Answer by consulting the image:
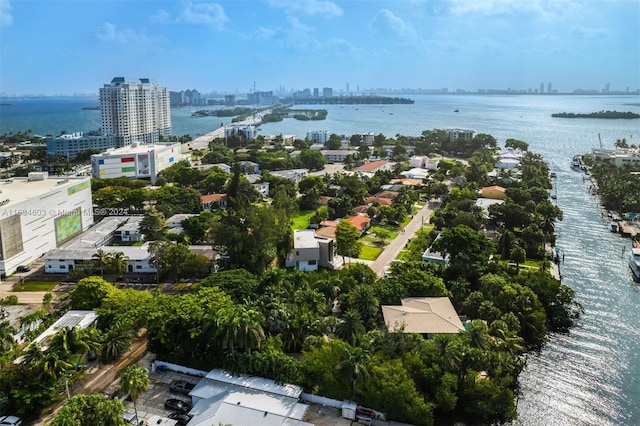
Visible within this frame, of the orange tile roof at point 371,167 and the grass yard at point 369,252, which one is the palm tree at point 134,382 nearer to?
the grass yard at point 369,252

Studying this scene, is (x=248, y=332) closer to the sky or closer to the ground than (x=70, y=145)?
closer to the ground

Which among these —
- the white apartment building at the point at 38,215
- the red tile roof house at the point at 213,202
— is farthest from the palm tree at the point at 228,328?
the red tile roof house at the point at 213,202

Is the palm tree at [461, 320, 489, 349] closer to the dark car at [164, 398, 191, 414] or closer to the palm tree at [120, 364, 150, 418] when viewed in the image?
the dark car at [164, 398, 191, 414]

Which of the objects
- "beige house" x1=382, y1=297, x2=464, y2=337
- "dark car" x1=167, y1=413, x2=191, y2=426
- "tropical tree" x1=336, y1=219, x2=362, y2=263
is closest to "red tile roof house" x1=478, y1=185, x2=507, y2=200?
"tropical tree" x1=336, y1=219, x2=362, y2=263

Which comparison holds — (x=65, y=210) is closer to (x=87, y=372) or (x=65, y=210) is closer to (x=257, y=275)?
(x=257, y=275)

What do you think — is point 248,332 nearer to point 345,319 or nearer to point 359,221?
point 345,319

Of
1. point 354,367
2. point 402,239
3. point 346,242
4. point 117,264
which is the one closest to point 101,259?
point 117,264
